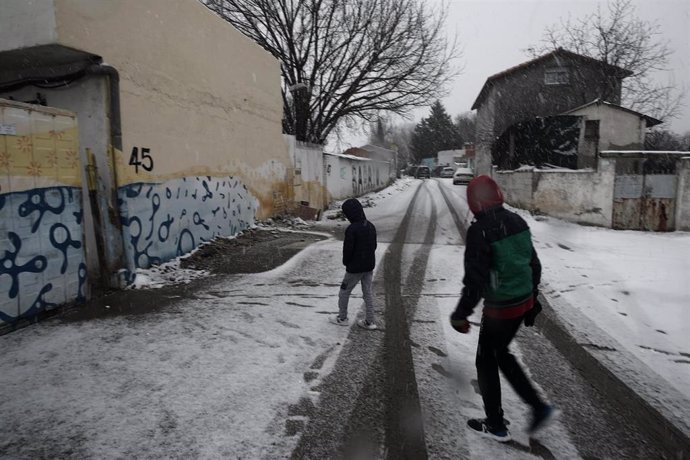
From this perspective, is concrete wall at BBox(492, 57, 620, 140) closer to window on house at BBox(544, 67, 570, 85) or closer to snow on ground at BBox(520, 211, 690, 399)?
window on house at BBox(544, 67, 570, 85)

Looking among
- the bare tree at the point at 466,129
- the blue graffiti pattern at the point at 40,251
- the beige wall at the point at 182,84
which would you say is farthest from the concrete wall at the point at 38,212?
the bare tree at the point at 466,129

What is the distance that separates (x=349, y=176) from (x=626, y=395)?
19.3 meters

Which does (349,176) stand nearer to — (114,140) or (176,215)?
(176,215)

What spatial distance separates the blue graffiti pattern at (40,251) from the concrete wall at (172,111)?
2.96 ft

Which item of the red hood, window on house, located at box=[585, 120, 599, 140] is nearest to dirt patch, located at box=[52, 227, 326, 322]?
the red hood

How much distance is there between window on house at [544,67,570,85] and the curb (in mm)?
25174

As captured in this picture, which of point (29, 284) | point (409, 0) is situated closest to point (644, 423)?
point (29, 284)

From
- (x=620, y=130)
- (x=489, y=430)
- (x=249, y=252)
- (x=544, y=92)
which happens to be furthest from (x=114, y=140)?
(x=544, y=92)

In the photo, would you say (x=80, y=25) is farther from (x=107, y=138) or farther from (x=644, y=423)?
(x=644, y=423)

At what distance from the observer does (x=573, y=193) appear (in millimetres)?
12617

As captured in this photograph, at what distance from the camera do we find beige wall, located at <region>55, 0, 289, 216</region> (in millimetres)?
6203

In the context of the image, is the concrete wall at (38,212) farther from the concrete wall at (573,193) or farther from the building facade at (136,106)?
the concrete wall at (573,193)

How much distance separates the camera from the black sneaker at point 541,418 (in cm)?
279

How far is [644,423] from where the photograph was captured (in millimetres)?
3166
